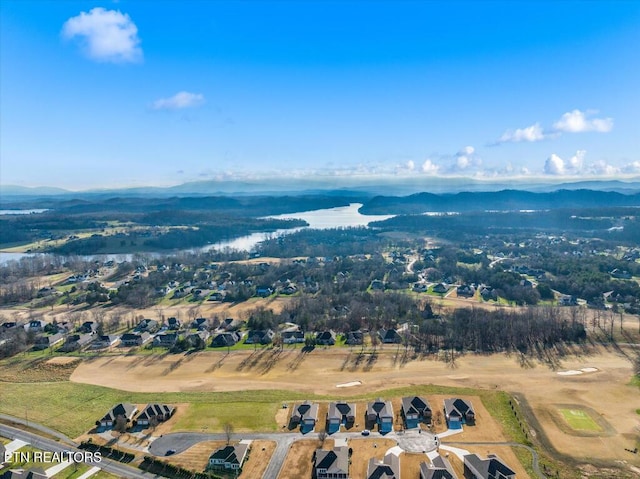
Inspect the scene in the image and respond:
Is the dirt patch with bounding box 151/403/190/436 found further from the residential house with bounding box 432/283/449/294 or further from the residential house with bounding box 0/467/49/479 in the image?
the residential house with bounding box 432/283/449/294

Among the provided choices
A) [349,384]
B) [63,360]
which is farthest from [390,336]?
[63,360]

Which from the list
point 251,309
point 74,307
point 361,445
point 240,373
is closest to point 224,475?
point 361,445

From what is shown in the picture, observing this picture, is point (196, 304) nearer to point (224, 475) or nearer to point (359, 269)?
point (359, 269)

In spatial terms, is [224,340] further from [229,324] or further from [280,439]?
[280,439]

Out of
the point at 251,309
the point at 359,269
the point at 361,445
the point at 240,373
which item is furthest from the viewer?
the point at 359,269

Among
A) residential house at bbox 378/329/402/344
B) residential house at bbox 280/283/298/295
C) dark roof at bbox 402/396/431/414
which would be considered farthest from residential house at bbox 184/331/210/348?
dark roof at bbox 402/396/431/414

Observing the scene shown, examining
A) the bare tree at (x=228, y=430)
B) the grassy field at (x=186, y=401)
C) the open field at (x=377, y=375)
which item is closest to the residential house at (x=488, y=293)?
the open field at (x=377, y=375)
